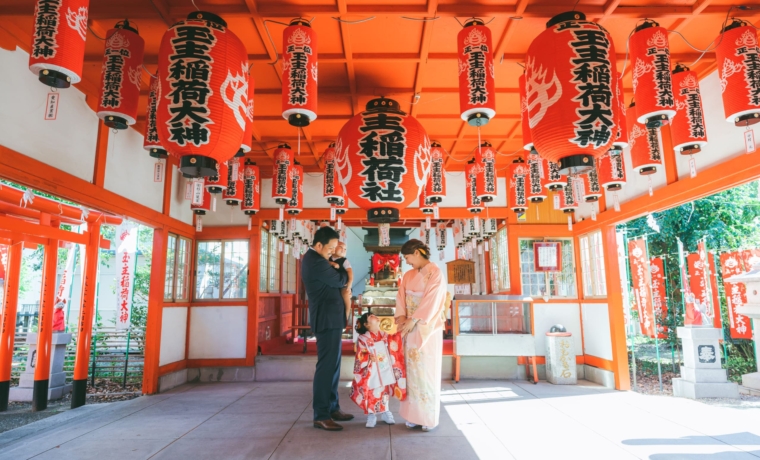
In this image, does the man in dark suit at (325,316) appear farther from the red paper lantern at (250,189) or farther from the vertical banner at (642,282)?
the vertical banner at (642,282)

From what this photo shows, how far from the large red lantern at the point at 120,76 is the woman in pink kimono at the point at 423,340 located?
2903 mm

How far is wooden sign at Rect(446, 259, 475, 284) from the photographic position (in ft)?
41.9

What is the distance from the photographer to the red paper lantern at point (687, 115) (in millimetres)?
3951

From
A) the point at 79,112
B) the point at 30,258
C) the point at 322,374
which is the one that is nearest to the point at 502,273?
the point at 322,374

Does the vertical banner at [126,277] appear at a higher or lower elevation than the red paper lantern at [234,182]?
lower

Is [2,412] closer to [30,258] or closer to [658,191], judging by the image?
[658,191]

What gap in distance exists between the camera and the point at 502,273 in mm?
9734

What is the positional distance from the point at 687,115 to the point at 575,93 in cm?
172

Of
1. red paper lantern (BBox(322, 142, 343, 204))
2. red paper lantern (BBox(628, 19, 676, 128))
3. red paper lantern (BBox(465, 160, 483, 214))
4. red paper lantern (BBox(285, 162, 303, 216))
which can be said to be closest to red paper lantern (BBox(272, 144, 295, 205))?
red paper lantern (BBox(285, 162, 303, 216))

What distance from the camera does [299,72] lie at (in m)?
3.71

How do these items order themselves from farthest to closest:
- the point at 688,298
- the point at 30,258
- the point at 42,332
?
the point at 30,258
the point at 688,298
the point at 42,332

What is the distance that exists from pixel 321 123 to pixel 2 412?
6.25m

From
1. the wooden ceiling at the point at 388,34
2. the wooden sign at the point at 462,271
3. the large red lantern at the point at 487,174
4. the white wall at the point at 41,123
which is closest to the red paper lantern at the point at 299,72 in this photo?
the wooden ceiling at the point at 388,34

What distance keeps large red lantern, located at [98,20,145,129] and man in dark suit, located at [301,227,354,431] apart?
2.06 meters
